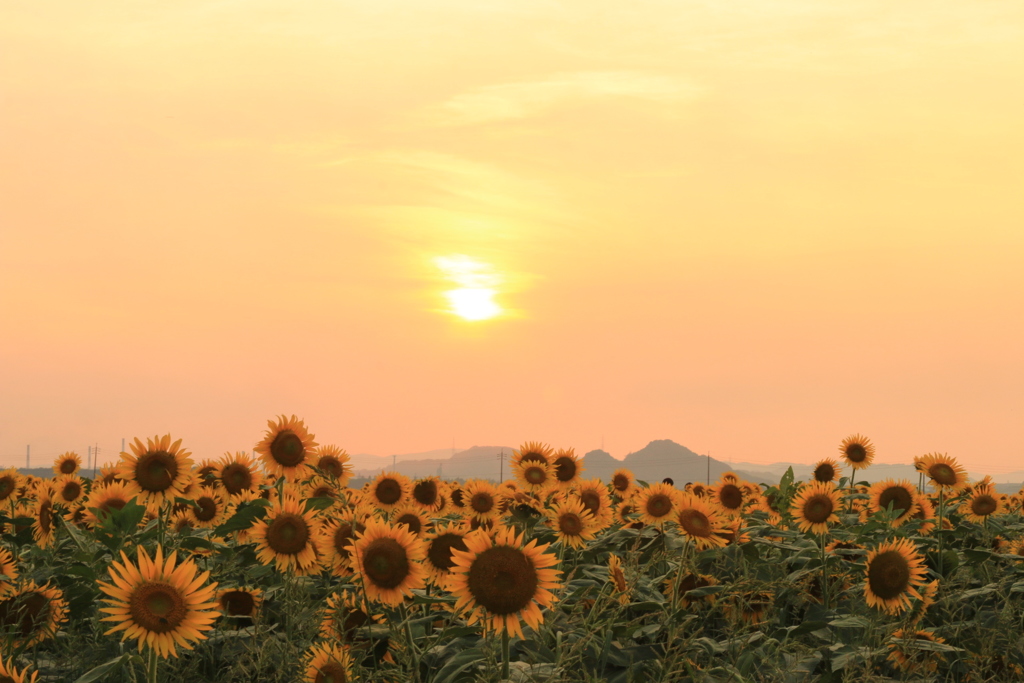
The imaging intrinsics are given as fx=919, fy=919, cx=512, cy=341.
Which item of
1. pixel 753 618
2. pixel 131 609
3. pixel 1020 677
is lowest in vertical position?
pixel 1020 677

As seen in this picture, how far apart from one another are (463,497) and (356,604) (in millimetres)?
3920

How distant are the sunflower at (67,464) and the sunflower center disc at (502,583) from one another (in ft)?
35.5

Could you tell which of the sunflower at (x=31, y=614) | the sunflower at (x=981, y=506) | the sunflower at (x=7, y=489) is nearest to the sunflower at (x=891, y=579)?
the sunflower at (x=981, y=506)

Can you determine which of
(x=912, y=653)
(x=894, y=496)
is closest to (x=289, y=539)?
(x=912, y=653)

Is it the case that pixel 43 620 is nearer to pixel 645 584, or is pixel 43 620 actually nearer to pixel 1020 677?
pixel 645 584

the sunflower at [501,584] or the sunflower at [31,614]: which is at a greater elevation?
the sunflower at [501,584]

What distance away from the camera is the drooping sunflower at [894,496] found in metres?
11.0

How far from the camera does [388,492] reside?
9.24m

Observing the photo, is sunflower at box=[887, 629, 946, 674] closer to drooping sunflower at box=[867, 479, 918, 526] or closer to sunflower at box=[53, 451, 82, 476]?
drooping sunflower at box=[867, 479, 918, 526]

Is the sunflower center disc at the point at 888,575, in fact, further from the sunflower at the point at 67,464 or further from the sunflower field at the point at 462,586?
the sunflower at the point at 67,464

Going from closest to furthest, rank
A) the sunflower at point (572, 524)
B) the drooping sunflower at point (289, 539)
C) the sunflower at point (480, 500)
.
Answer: the drooping sunflower at point (289, 539) → the sunflower at point (572, 524) → the sunflower at point (480, 500)

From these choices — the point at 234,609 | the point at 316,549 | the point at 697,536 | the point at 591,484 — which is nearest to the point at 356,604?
the point at 316,549

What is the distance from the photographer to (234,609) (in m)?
6.65

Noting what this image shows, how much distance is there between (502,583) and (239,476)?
16.1 ft
